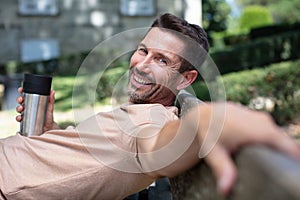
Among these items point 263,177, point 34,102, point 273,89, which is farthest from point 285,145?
point 273,89

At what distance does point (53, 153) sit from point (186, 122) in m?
0.74

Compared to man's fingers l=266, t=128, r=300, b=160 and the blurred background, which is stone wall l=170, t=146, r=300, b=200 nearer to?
man's fingers l=266, t=128, r=300, b=160

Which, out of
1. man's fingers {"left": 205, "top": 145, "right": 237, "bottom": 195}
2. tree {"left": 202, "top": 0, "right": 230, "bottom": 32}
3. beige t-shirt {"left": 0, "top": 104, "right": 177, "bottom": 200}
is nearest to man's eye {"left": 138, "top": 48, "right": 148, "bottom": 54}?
beige t-shirt {"left": 0, "top": 104, "right": 177, "bottom": 200}

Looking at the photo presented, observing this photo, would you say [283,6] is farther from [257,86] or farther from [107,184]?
[107,184]

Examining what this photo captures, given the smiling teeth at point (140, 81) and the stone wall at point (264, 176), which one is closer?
the stone wall at point (264, 176)

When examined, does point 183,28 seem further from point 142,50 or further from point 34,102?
point 34,102

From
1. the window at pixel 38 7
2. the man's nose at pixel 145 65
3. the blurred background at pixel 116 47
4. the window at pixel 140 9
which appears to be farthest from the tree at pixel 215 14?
the man's nose at pixel 145 65

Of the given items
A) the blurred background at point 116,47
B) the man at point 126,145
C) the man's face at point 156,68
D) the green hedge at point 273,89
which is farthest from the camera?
the blurred background at point 116,47

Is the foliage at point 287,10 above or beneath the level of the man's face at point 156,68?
beneath

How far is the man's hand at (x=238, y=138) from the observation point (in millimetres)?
854

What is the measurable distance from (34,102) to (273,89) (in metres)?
6.18

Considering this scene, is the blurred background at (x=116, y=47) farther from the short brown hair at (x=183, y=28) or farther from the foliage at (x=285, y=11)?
the foliage at (x=285, y=11)

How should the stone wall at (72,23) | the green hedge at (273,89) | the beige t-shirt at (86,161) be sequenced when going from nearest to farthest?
the beige t-shirt at (86,161), the green hedge at (273,89), the stone wall at (72,23)

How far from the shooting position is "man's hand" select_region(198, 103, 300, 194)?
2.80ft
